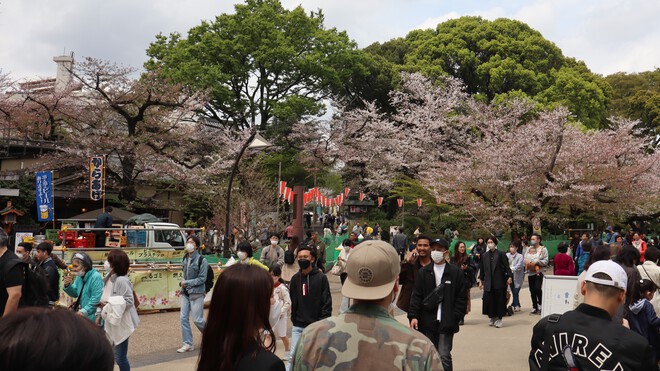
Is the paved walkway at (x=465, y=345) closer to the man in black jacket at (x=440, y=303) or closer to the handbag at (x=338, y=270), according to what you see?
the handbag at (x=338, y=270)

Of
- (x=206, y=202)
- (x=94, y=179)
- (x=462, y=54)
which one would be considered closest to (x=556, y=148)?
(x=462, y=54)

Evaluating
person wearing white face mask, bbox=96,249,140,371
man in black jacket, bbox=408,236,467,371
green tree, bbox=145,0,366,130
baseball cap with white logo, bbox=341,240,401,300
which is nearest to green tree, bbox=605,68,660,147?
green tree, bbox=145,0,366,130

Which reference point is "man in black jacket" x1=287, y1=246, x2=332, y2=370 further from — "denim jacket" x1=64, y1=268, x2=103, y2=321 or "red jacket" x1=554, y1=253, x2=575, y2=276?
"red jacket" x1=554, y1=253, x2=575, y2=276

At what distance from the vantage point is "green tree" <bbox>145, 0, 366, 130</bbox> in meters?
35.4

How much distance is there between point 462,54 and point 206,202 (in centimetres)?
1876

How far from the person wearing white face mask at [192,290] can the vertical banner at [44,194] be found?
13859 mm

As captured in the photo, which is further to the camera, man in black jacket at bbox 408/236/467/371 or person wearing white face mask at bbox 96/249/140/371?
man in black jacket at bbox 408/236/467/371

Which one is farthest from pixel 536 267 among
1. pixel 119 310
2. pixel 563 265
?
pixel 119 310

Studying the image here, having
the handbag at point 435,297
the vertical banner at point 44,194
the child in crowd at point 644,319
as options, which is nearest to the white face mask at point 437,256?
the handbag at point 435,297

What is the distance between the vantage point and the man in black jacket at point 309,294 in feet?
24.7

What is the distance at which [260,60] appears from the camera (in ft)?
116

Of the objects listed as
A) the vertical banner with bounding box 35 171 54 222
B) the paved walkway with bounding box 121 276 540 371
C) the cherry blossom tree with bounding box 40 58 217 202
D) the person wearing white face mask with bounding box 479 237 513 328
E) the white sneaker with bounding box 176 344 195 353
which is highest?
the cherry blossom tree with bounding box 40 58 217 202

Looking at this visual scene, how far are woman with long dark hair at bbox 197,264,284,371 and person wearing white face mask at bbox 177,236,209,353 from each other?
662 cm

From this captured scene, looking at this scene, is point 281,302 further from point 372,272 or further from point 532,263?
point 532,263
